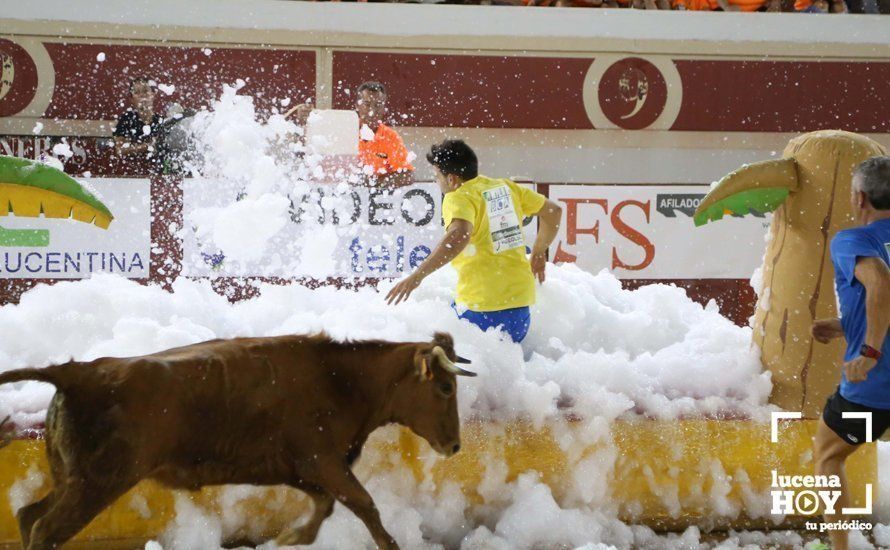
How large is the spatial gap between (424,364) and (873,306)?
154cm

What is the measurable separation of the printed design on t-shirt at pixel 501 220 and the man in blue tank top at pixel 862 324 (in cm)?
151

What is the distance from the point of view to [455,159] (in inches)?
189

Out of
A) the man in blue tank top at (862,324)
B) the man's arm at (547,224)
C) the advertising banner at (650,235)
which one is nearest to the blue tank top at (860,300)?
the man in blue tank top at (862,324)

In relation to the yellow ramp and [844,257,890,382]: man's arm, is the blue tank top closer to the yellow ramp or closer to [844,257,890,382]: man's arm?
[844,257,890,382]: man's arm

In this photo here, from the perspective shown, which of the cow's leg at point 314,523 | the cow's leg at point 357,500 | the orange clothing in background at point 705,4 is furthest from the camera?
the orange clothing in background at point 705,4

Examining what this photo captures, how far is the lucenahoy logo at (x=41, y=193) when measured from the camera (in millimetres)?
4199

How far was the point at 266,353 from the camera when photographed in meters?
3.94

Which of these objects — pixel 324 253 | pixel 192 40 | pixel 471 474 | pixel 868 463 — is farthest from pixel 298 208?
pixel 868 463

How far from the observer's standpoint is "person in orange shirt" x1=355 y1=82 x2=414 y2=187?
846cm

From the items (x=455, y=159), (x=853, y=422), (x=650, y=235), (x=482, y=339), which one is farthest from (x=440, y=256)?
(x=650, y=235)

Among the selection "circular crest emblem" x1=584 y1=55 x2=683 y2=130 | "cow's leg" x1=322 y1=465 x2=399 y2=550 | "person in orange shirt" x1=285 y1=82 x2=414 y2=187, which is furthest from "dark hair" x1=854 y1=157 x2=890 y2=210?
"circular crest emblem" x1=584 y1=55 x2=683 y2=130

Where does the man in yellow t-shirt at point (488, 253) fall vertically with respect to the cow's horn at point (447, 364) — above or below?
above

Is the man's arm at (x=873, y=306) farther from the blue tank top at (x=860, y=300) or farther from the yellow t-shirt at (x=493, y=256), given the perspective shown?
the yellow t-shirt at (x=493, y=256)

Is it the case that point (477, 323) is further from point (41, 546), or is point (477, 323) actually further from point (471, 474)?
point (41, 546)
